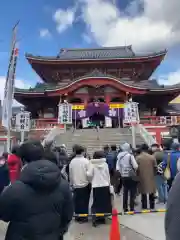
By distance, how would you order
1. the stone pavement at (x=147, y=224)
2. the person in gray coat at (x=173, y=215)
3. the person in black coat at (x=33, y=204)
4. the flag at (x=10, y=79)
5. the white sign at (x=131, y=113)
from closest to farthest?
the person in gray coat at (x=173, y=215) → the person in black coat at (x=33, y=204) → the stone pavement at (x=147, y=224) → the flag at (x=10, y=79) → the white sign at (x=131, y=113)

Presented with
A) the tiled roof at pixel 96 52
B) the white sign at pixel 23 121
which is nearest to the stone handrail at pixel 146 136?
the white sign at pixel 23 121

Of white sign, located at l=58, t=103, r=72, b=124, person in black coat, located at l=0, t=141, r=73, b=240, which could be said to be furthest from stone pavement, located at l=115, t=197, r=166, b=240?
white sign, located at l=58, t=103, r=72, b=124

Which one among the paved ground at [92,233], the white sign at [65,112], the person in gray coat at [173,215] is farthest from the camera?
the white sign at [65,112]

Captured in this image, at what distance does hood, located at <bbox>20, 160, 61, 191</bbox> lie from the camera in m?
2.37

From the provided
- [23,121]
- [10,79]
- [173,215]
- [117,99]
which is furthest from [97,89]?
[173,215]

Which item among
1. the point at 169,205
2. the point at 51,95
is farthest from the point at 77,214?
the point at 51,95

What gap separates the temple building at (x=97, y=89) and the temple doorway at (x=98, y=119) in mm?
→ 81

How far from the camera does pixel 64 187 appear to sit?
2.61 m

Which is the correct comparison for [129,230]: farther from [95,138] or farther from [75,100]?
[75,100]

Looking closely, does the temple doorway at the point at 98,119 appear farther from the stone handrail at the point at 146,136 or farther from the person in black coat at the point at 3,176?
the person in black coat at the point at 3,176

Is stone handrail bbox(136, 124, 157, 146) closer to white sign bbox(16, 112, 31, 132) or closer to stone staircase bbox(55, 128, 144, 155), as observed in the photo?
stone staircase bbox(55, 128, 144, 155)

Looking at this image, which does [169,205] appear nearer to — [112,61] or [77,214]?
[77,214]

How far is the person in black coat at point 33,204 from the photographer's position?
2.33m

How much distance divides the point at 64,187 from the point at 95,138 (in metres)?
16.3
